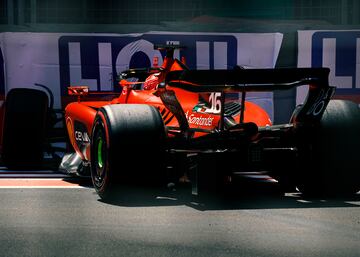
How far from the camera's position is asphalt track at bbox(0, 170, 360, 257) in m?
4.59

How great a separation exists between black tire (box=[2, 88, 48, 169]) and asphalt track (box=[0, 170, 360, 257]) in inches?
66.9

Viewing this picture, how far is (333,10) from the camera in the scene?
33.2 ft

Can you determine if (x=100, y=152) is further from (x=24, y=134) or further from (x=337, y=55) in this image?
(x=337, y=55)

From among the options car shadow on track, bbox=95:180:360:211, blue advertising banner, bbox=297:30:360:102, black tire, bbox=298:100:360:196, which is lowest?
car shadow on track, bbox=95:180:360:211

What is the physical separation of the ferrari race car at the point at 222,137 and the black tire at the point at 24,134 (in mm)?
1614

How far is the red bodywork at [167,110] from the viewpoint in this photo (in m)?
7.15

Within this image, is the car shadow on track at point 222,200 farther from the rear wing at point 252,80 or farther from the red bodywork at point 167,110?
the rear wing at point 252,80

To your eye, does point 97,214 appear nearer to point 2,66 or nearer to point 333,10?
point 2,66

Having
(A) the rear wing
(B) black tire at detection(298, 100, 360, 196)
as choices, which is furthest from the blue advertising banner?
(A) the rear wing

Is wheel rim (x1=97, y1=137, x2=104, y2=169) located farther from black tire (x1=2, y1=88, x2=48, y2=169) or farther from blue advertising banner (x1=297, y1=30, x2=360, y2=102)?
blue advertising banner (x1=297, y1=30, x2=360, y2=102)

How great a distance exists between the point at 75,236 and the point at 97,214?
87 centimetres

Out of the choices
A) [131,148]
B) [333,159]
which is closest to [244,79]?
[131,148]

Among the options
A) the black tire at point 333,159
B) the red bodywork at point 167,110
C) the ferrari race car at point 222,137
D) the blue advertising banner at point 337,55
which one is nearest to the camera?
the ferrari race car at point 222,137

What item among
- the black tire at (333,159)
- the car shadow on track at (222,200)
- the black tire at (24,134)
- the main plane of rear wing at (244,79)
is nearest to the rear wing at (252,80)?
the main plane of rear wing at (244,79)
